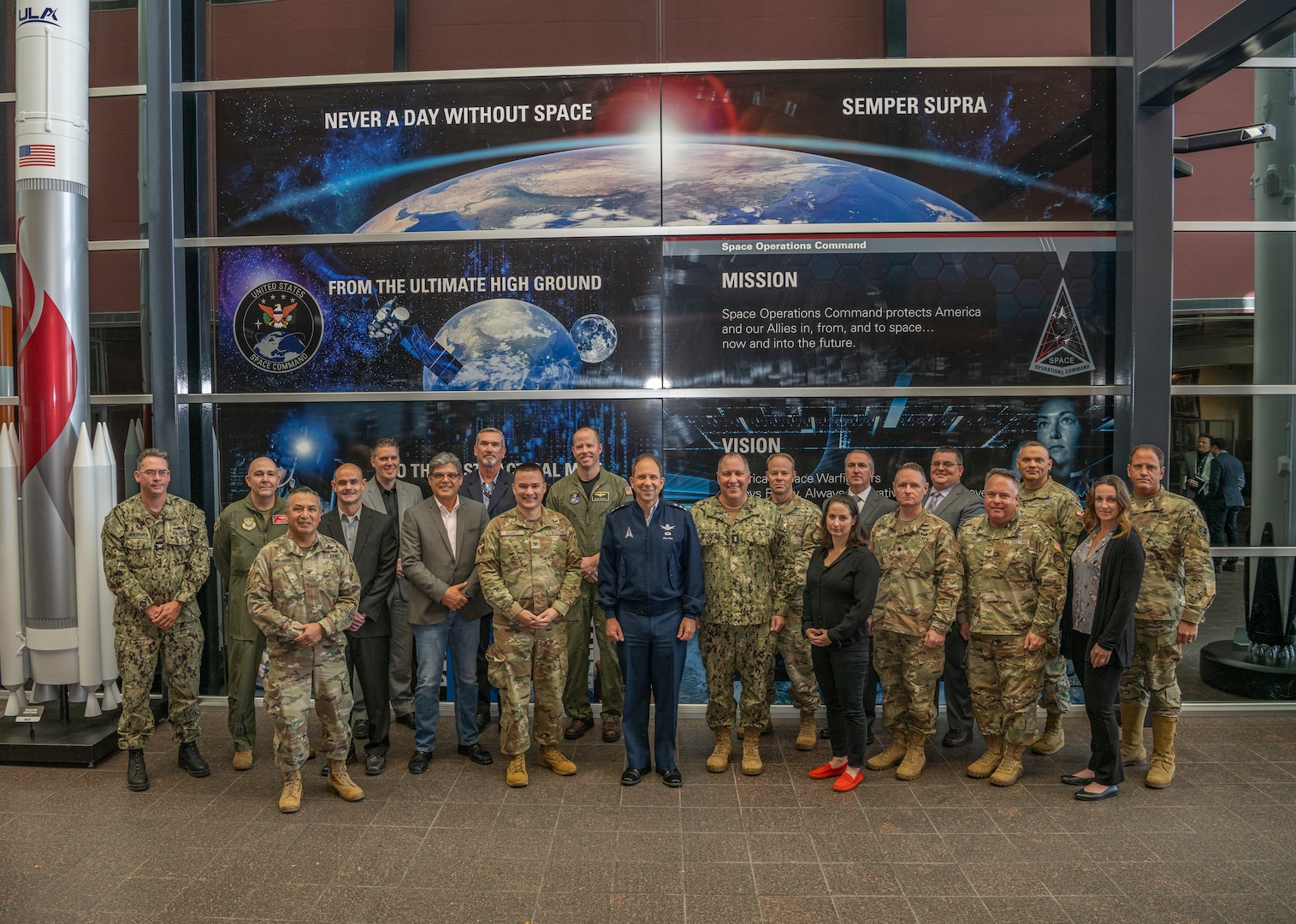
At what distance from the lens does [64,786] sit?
15.0ft

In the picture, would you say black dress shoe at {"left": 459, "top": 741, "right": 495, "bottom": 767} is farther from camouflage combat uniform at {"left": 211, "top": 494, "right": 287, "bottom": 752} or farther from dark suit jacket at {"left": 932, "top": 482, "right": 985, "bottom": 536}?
dark suit jacket at {"left": 932, "top": 482, "right": 985, "bottom": 536}

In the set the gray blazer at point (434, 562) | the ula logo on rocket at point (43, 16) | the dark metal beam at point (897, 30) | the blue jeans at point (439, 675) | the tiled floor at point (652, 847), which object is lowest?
the tiled floor at point (652, 847)

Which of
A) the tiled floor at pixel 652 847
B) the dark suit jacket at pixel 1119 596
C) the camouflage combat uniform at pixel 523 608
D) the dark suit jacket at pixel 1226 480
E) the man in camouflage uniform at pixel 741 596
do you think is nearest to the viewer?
the tiled floor at pixel 652 847

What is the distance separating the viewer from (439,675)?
189 inches

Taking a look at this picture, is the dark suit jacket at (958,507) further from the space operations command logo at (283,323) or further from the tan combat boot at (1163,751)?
the space operations command logo at (283,323)

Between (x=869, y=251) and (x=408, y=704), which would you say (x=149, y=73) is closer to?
(x=408, y=704)

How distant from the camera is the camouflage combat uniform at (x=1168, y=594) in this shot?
4.52 meters

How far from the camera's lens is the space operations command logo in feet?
19.9

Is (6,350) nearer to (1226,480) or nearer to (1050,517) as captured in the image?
(1050,517)

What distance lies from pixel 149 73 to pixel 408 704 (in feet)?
15.9

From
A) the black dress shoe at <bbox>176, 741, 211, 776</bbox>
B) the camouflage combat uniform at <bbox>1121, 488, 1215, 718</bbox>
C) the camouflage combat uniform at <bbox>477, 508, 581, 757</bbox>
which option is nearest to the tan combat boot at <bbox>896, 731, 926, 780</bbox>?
the camouflage combat uniform at <bbox>1121, 488, 1215, 718</bbox>

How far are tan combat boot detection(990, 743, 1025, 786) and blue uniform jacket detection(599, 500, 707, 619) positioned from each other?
1.86m

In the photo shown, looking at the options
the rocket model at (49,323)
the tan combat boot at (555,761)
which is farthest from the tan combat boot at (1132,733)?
the rocket model at (49,323)

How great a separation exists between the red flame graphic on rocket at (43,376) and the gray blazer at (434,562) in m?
2.49
